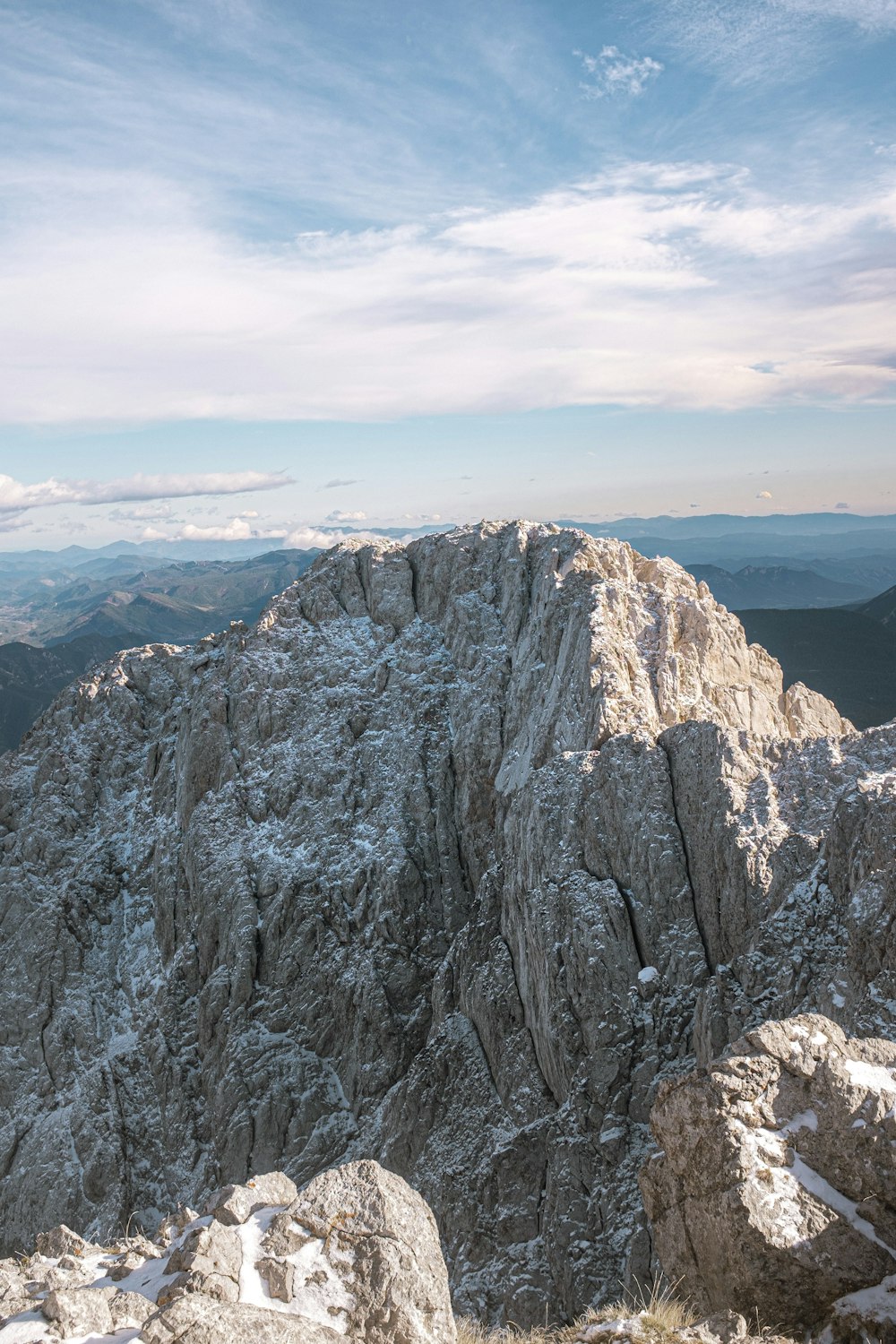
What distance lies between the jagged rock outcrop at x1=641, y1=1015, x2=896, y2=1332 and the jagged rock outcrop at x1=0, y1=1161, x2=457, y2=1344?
5.24 metres

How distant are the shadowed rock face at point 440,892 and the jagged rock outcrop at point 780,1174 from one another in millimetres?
12939

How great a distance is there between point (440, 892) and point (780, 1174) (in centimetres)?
4954

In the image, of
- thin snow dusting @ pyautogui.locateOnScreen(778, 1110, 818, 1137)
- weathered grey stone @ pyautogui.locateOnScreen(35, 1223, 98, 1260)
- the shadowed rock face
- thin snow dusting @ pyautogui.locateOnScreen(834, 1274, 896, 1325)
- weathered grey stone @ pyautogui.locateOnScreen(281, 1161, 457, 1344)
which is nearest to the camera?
thin snow dusting @ pyautogui.locateOnScreen(834, 1274, 896, 1325)

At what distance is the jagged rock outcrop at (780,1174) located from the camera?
48.4 ft

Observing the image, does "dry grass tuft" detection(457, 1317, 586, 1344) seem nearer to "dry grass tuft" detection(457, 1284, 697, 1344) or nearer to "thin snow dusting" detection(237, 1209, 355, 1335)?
"dry grass tuft" detection(457, 1284, 697, 1344)

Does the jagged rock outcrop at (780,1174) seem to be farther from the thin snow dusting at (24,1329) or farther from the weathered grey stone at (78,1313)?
the thin snow dusting at (24,1329)

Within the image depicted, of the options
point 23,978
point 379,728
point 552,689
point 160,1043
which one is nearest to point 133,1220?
point 160,1043

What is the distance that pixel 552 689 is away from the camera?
187 feet

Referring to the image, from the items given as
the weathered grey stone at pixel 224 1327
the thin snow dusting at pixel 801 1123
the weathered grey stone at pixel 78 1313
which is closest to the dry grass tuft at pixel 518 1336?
the weathered grey stone at pixel 224 1327

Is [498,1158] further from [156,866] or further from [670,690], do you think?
[156,866]

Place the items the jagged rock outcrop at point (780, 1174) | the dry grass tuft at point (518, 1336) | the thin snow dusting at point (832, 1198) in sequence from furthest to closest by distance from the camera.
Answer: the thin snow dusting at point (832, 1198) → the jagged rock outcrop at point (780, 1174) → the dry grass tuft at point (518, 1336)

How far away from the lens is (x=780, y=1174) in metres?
16.0

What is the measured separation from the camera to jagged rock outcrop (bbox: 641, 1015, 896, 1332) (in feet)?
48.4

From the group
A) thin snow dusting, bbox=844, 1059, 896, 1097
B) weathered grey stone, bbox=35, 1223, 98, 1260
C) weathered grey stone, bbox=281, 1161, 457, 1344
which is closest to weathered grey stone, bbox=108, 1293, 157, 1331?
weathered grey stone, bbox=281, 1161, 457, 1344
